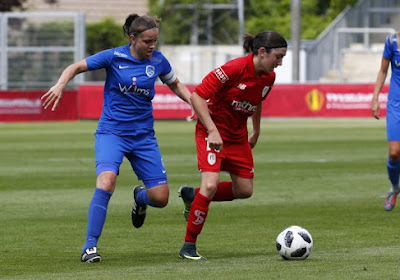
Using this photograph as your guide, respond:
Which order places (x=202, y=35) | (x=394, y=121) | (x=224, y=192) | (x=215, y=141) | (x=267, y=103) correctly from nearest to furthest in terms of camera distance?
(x=215, y=141) < (x=224, y=192) < (x=394, y=121) < (x=267, y=103) < (x=202, y=35)

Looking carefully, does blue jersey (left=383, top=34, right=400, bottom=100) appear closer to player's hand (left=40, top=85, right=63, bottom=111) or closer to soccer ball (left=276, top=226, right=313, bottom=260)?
soccer ball (left=276, top=226, right=313, bottom=260)

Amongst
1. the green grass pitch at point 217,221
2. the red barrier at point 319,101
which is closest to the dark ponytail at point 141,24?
the green grass pitch at point 217,221

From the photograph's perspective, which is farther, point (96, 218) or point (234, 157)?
point (234, 157)

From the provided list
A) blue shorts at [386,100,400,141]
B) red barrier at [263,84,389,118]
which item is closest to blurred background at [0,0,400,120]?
red barrier at [263,84,389,118]

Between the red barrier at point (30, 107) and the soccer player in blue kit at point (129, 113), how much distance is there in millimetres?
24637

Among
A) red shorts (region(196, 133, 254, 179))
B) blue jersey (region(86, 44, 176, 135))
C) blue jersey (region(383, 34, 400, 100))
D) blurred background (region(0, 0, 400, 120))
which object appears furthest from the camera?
blurred background (region(0, 0, 400, 120))

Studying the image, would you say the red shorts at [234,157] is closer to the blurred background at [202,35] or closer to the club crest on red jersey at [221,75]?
the club crest on red jersey at [221,75]

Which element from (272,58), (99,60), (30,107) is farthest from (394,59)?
(30,107)

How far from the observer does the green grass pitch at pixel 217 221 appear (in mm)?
7488

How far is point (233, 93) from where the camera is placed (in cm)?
847

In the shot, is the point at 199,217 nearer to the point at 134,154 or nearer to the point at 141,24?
the point at 134,154

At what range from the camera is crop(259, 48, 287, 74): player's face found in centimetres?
808

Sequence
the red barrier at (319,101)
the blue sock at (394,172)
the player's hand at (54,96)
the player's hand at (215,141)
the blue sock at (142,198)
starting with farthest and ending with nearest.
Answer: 1. the red barrier at (319,101)
2. the blue sock at (394,172)
3. the blue sock at (142,198)
4. the player's hand at (215,141)
5. the player's hand at (54,96)

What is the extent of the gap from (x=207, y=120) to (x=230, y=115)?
0.66m
